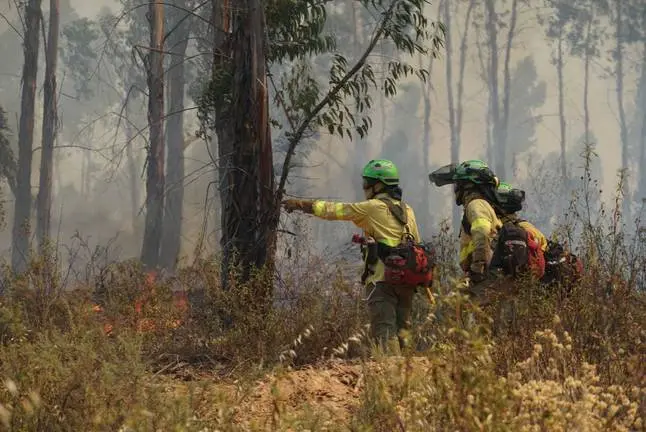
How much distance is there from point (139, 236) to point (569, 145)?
52.8 m

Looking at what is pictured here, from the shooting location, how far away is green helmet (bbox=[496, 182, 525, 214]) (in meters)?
6.27

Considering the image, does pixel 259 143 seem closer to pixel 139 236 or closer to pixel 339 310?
pixel 339 310

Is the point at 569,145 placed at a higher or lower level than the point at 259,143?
higher

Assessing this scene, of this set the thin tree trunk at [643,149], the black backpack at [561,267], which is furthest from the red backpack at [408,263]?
the thin tree trunk at [643,149]

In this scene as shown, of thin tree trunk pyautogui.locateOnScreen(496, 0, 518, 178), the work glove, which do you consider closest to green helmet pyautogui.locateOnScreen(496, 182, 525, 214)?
the work glove

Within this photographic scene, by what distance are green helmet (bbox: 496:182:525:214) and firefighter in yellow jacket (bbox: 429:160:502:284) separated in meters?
0.06

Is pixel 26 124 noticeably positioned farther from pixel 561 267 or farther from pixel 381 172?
pixel 561 267

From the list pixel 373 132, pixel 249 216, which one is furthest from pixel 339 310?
pixel 373 132

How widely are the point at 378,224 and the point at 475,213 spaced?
2.50 ft

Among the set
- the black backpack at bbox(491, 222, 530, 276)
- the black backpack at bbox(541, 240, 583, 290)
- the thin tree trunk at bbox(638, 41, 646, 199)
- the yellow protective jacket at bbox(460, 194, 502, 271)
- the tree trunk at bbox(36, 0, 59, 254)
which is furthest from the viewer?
the thin tree trunk at bbox(638, 41, 646, 199)

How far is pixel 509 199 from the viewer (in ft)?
20.6

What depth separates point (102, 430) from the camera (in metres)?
3.19

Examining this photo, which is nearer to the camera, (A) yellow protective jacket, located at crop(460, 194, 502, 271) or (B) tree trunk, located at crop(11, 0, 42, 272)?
(A) yellow protective jacket, located at crop(460, 194, 502, 271)

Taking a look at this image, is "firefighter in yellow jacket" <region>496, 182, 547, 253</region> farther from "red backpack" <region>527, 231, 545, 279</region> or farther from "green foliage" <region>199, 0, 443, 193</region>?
"green foliage" <region>199, 0, 443, 193</region>
